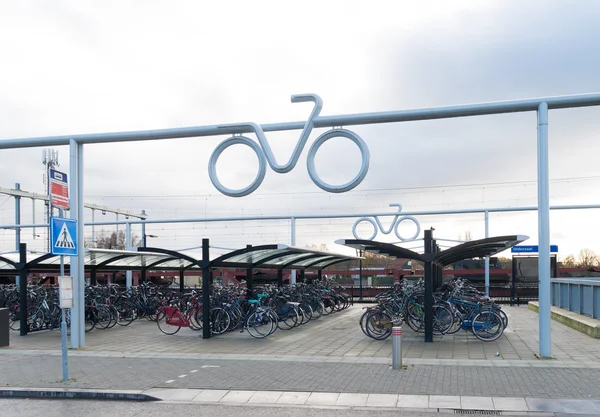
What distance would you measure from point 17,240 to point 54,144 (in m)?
19.2

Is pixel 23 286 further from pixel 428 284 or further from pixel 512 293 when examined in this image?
pixel 512 293

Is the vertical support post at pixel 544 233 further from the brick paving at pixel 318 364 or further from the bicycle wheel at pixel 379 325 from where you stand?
the bicycle wheel at pixel 379 325

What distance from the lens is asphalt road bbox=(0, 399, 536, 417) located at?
645cm

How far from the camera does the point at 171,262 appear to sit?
18562 millimetres

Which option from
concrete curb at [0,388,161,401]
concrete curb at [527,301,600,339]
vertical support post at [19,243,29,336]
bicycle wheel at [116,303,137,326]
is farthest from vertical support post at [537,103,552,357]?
vertical support post at [19,243,29,336]

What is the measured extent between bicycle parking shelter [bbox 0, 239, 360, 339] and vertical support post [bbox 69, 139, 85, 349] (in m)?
1.44

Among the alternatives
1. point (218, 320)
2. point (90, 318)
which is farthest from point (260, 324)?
point (90, 318)

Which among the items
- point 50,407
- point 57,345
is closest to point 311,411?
point 50,407

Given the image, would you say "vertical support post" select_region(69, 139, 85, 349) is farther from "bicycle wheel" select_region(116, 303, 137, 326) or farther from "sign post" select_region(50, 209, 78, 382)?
"bicycle wheel" select_region(116, 303, 137, 326)

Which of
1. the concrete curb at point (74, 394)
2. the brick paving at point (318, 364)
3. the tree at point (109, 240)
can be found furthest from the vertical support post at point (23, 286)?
the tree at point (109, 240)

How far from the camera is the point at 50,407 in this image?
23.2 ft

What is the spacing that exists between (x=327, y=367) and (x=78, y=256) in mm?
5622

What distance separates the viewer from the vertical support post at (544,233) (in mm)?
9460

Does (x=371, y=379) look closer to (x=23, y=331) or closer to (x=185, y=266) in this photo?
(x=23, y=331)
